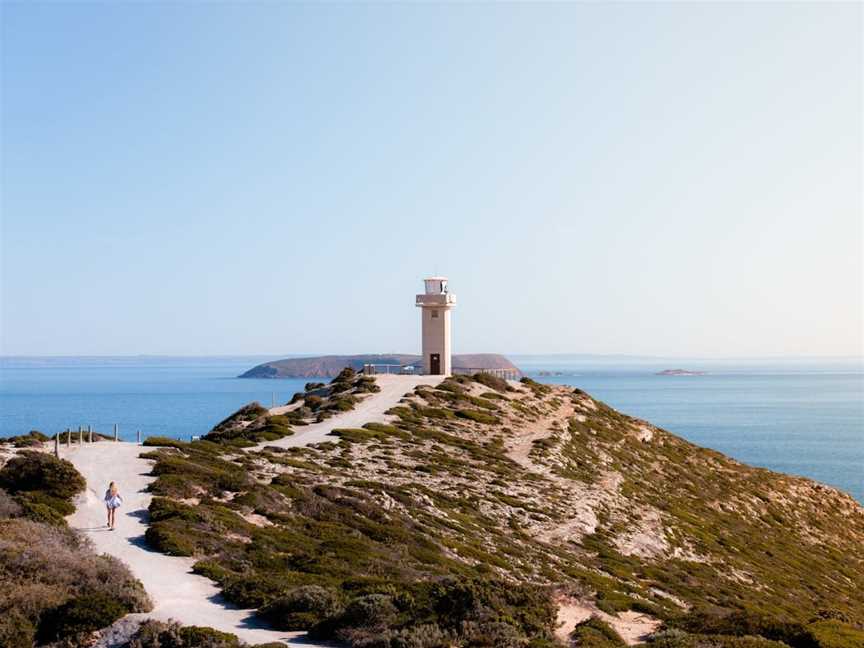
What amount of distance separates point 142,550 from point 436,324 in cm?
5037

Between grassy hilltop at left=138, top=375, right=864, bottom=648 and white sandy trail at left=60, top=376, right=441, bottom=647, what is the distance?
47cm

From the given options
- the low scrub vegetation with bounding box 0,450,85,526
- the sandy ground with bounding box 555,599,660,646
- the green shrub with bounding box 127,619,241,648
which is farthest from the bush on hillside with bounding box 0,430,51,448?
the sandy ground with bounding box 555,599,660,646

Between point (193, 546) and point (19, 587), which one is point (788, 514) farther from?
point (19, 587)

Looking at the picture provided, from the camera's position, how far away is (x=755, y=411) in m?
187

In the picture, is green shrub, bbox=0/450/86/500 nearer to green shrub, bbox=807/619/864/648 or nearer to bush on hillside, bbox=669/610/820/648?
bush on hillside, bbox=669/610/820/648

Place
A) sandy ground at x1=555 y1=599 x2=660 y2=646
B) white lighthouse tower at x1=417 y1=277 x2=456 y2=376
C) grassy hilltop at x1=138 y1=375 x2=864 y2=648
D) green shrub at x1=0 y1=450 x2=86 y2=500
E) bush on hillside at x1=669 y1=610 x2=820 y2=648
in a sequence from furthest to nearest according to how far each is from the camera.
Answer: white lighthouse tower at x1=417 y1=277 x2=456 y2=376 < green shrub at x1=0 y1=450 x2=86 y2=500 < sandy ground at x1=555 y1=599 x2=660 y2=646 < bush on hillside at x1=669 y1=610 x2=820 y2=648 < grassy hilltop at x1=138 y1=375 x2=864 y2=648

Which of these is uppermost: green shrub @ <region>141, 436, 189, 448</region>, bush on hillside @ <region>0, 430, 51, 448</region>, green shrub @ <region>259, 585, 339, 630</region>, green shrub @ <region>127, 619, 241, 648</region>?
bush on hillside @ <region>0, 430, 51, 448</region>

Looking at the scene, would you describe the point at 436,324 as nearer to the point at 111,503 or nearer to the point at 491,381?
the point at 491,381

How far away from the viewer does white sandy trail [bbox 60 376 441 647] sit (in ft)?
54.0

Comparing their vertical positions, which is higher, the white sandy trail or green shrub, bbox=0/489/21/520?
green shrub, bbox=0/489/21/520

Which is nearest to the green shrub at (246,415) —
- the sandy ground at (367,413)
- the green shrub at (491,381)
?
the sandy ground at (367,413)

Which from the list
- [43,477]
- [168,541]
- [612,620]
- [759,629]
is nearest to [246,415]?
[43,477]

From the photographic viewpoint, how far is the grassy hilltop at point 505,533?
17469mm

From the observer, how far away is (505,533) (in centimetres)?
3200
